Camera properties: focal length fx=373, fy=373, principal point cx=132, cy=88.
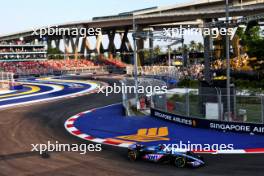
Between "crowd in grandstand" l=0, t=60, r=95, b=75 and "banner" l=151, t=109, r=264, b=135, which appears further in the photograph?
"crowd in grandstand" l=0, t=60, r=95, b=75

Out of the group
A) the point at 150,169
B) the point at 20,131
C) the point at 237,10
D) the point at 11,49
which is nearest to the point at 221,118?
the point at 150,169

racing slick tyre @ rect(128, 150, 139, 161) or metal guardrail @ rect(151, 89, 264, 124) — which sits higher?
metal guardrail @ rect(151, 89, 264, 124)

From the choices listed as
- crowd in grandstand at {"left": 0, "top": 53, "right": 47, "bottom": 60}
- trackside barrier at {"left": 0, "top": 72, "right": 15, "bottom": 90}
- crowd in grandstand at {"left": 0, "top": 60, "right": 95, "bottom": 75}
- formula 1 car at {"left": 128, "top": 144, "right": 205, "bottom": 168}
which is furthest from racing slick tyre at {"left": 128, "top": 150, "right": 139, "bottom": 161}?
crowd in grandstand at {"left": 0, "top": 53, "right": 47, "bottom": 60}

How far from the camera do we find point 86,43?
129625 mm

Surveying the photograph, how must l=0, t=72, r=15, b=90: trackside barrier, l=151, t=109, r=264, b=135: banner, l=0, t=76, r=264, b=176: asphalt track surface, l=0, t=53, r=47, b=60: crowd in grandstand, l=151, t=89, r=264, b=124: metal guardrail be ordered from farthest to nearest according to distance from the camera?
l=0, t=53, r=47, b=60: crowd in grandstand → l=0, t=72, r=15, b=90: trackside barrier → l=151, t=89, r=264, b=124: metal guardrail → l=151, t=109, r=264, b=135: banner → l=0, t=76, r=264, b=176: asphalt track surface

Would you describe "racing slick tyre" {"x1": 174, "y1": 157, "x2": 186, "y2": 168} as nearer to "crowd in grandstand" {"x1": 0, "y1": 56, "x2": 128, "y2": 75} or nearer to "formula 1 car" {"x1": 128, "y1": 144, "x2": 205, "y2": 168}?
"formula 1 car" {"x1": 128, "y1": 144, "x2": 205, "y2": 168}

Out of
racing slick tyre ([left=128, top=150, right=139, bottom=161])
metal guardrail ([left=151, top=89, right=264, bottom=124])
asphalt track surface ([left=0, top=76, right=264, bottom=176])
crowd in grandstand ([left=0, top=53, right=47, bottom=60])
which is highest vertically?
crowd in grandstand ([left=0, top=53, right=47, bottom=60])

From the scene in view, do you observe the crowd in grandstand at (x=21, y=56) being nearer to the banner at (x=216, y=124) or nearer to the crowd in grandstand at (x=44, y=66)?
the crowd in grandstand at (x=44, y=66)

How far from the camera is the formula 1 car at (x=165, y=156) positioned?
1275cm

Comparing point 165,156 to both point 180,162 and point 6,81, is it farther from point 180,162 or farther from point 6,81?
point 6,81

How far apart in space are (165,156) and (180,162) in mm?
637

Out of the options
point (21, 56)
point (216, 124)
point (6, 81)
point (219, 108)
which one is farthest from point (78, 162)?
point (21, 56)

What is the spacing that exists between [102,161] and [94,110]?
13.7 meters

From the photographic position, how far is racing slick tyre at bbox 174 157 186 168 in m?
12.8
